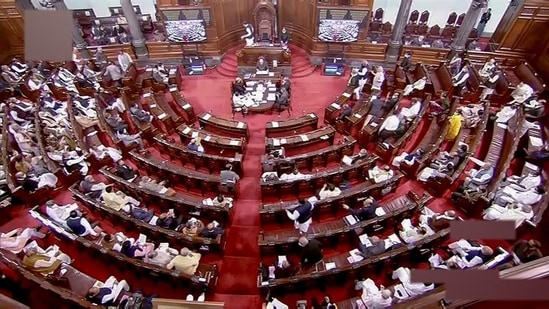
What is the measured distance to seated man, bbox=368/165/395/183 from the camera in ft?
30.8

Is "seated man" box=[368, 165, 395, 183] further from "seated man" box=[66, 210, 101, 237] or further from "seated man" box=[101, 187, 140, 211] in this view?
"seated man" box=[66, 210, 101, 237]

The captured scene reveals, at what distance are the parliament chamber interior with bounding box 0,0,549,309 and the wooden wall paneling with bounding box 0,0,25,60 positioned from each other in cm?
10

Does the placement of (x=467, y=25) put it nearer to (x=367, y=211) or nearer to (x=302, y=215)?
(x=367, y=211)

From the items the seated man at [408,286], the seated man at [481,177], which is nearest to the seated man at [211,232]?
the seated man at [408,286]

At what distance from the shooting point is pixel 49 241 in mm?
8797

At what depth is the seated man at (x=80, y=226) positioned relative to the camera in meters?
8.21

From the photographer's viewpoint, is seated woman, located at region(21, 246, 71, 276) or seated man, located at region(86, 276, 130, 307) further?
seated woman, located at region(21, 246, 71, 276)

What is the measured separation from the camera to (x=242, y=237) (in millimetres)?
8930

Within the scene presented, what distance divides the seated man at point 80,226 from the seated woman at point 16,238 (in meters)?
1.03

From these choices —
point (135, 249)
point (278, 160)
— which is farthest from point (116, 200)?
point (278, 160)

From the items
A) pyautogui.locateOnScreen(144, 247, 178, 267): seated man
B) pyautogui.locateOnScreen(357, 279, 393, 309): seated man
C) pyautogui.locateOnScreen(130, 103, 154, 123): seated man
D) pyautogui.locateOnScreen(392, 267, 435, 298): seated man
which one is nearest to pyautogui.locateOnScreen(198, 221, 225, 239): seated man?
pyautogui.locateOnScreen(144, 247, 178, 267): seated man

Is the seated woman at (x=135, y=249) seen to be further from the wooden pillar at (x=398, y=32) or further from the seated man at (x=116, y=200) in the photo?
the wooden pillar at (x=398, y=32)

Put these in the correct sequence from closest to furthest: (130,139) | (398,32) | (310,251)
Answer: (310,251) → (130,139) → (398,32)

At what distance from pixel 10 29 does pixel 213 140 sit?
1015 cm
